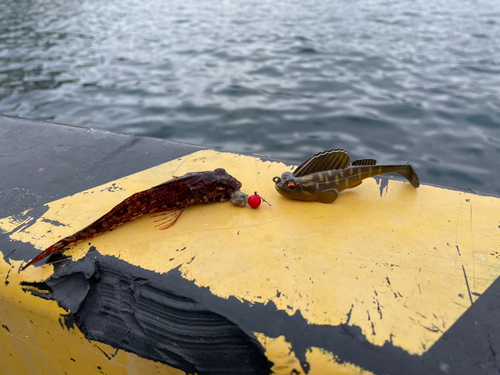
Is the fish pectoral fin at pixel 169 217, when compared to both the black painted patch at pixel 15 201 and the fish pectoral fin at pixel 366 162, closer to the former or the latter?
the black painted patch at pixel 15 201

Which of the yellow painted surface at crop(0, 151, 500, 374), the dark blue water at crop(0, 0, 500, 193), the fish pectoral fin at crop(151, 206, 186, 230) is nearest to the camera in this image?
the yellow painted surface at crop(0, 151, 500, 374)

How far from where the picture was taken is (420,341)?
1.46 metres

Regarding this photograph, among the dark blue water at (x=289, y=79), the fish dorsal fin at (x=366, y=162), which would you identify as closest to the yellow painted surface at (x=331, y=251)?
the fish dorsal fin at (x=366, y=162)

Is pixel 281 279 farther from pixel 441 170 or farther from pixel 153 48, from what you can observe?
pixel 153 48

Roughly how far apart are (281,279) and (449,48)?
7645 mm

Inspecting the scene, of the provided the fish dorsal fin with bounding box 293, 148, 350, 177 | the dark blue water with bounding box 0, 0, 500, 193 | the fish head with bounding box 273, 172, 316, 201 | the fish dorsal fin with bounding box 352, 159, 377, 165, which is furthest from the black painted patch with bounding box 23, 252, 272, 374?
the dark blue water with bounding box 0, 0, 500, 193

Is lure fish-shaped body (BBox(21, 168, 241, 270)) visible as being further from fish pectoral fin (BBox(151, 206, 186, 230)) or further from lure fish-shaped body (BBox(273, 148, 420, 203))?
lure fish-shaped body (BBox(273, 148, 420, 203))

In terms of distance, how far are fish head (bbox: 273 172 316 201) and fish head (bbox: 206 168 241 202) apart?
0.93 feet

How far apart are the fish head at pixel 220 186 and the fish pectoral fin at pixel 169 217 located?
20cm

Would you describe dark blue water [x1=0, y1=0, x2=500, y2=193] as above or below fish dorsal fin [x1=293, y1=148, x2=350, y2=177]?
below

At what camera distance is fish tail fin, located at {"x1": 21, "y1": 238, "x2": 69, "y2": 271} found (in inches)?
73.4

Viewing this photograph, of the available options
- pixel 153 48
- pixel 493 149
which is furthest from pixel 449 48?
pixel 153 48

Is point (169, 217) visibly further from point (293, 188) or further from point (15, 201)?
point (15, 201)

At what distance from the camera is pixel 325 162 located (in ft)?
7.56
